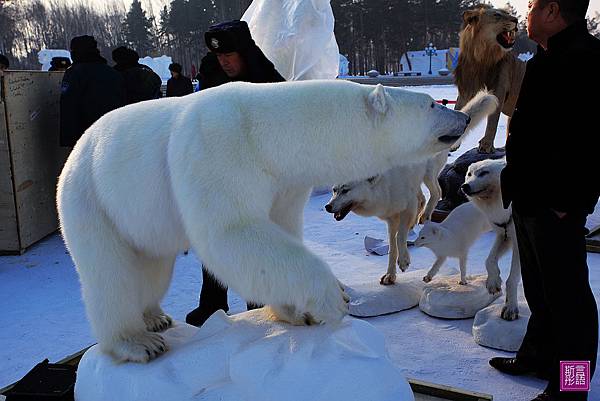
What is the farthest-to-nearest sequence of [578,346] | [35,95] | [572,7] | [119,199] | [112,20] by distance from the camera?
[112,20] → [35,95] → [578,346] → [572,7] → [119,199]

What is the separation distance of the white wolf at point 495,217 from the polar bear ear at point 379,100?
163cm

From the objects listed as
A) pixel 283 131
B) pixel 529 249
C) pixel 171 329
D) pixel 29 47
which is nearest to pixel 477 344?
pixel 529 249

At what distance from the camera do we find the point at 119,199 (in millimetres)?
1813

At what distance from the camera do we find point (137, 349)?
1.98m

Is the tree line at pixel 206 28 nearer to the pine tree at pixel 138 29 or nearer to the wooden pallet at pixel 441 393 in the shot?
the pine tree at pixel 138 29

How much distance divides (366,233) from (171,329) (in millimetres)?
3395

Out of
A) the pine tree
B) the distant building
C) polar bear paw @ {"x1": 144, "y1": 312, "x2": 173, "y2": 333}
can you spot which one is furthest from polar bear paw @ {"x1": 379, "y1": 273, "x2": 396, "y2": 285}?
the pine tree

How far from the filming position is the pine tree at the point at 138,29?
46188 millimetres

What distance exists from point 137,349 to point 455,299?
2.21m

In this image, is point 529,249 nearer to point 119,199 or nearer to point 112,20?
point 119,199

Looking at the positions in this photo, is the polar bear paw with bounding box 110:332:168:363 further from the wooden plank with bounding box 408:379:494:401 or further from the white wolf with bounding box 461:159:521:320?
the white wolf with bounding box 461:159:521:320

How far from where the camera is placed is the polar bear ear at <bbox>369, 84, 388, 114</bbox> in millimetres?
1663

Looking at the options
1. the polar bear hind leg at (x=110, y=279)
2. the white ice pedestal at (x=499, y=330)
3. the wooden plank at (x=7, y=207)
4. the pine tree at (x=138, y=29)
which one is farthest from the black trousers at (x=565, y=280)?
the pine tree at (x=138, y=29)

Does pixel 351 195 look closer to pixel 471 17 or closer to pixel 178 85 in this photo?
pixel 471 17
